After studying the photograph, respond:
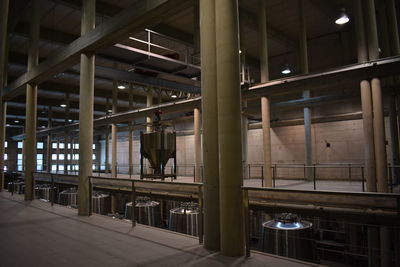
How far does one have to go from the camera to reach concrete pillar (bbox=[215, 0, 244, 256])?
3756 millimetres

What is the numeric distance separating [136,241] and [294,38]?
14068mm

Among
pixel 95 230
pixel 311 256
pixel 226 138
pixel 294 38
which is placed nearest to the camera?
pixel 226 138

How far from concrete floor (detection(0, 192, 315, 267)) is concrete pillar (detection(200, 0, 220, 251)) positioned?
12.7 inches

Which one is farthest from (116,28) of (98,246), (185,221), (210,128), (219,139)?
(185,221)

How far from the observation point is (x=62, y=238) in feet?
15.6

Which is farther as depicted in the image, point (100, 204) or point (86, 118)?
point (100, 204)

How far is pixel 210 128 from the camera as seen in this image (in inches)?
164

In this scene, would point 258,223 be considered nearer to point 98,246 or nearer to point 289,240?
Answer: point 289,240

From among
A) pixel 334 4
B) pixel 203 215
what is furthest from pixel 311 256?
pixel 334 4

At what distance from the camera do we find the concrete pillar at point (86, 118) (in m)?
6.81

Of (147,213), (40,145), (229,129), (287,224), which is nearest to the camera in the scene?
(229,129)

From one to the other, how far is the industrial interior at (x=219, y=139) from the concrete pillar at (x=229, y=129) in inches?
0.5

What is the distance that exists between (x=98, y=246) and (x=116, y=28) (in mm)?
4274

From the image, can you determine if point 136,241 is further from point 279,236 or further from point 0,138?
point 0,138
